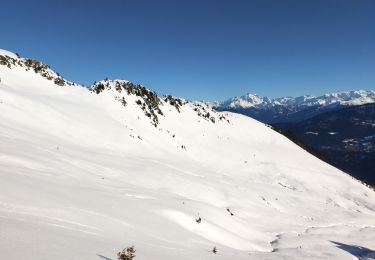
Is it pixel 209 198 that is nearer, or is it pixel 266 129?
pixel 209 198

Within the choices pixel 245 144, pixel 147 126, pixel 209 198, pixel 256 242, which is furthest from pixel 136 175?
pixel 245 144

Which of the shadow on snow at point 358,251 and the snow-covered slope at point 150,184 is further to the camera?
the shadow on snow at point 358,251

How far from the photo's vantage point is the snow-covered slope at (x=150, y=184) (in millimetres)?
9945

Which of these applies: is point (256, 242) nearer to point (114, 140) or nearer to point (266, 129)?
point (114, 140)

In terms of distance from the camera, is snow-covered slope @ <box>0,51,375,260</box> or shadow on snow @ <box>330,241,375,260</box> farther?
shadow on snow @ <box>330,241,375,260</box>

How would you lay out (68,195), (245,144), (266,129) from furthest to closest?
1. (266,129)
2. (245,144)
3. (68,195)

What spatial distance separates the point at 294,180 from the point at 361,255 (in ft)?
82.8

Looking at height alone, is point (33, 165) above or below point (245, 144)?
below

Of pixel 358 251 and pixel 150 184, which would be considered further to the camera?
pixel 150 184

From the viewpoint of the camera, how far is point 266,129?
239ft

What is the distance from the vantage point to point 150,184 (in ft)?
80.7

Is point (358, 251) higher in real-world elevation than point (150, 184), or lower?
lower

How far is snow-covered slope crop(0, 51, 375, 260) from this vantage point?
9.95 meters

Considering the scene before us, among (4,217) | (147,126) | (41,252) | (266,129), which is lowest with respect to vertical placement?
(41,252)
